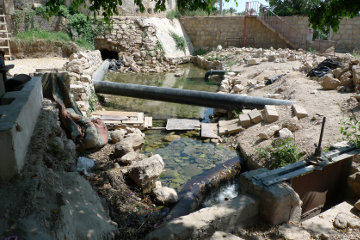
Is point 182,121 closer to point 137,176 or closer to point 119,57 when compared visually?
point 137,176

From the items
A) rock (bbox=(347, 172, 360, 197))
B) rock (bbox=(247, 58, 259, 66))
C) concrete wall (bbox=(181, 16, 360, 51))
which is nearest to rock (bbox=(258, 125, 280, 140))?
rock (bbox=(347, 172, 360, 197))

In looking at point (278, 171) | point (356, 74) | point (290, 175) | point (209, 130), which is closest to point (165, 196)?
point (278, 171)

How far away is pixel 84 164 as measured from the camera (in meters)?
5.14

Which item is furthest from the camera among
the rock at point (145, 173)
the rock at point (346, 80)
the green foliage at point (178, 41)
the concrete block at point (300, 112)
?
the green foliage at point (178, 41)

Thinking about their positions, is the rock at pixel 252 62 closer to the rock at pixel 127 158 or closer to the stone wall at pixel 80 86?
the stone wall at pixel 80 86

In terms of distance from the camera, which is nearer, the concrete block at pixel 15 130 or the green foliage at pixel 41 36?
the concrete block at pixel 15 130

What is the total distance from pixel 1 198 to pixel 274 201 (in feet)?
8.65

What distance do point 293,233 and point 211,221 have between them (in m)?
0.92

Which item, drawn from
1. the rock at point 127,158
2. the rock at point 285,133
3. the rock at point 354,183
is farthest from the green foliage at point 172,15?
the rock at point 354,183

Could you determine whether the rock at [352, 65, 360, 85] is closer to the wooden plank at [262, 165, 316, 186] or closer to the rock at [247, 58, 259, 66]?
the wooden plank at [262, 165, 316, 186]

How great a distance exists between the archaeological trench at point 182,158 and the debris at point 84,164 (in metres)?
0.03

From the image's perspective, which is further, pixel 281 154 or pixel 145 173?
pixel 281 154

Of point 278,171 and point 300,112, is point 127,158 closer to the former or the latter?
point 278,171

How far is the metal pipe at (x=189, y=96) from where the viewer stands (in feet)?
25.5
